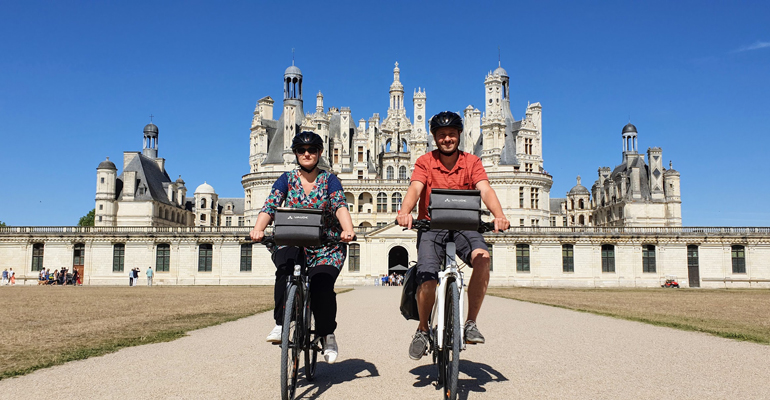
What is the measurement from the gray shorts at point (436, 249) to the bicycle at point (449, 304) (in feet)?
0.25

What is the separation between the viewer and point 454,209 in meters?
4.81

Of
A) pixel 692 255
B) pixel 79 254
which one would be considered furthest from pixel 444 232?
pixel 79 254

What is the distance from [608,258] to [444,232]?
45.0 meters

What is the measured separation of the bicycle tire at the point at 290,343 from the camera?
458 centimetres

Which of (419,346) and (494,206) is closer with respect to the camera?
(419,346)

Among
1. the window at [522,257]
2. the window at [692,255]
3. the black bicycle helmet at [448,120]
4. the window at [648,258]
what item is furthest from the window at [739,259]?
the black bicycle helmet at [448,120]

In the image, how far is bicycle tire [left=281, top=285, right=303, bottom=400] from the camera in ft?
15.0

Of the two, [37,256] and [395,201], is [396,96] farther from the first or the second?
[37,256]

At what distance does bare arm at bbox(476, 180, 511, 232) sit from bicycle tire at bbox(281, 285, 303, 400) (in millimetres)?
1785

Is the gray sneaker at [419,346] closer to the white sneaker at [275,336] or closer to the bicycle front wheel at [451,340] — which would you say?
the bicycle front wheel at [451,340]

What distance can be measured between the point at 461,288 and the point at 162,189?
68.1 metres

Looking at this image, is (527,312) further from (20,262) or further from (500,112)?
(500,112)

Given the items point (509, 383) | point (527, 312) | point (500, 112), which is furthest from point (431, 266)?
point (500, 112)

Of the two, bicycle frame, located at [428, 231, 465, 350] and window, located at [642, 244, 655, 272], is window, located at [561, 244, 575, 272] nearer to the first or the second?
window, located at [642, 244, 655, 272]
